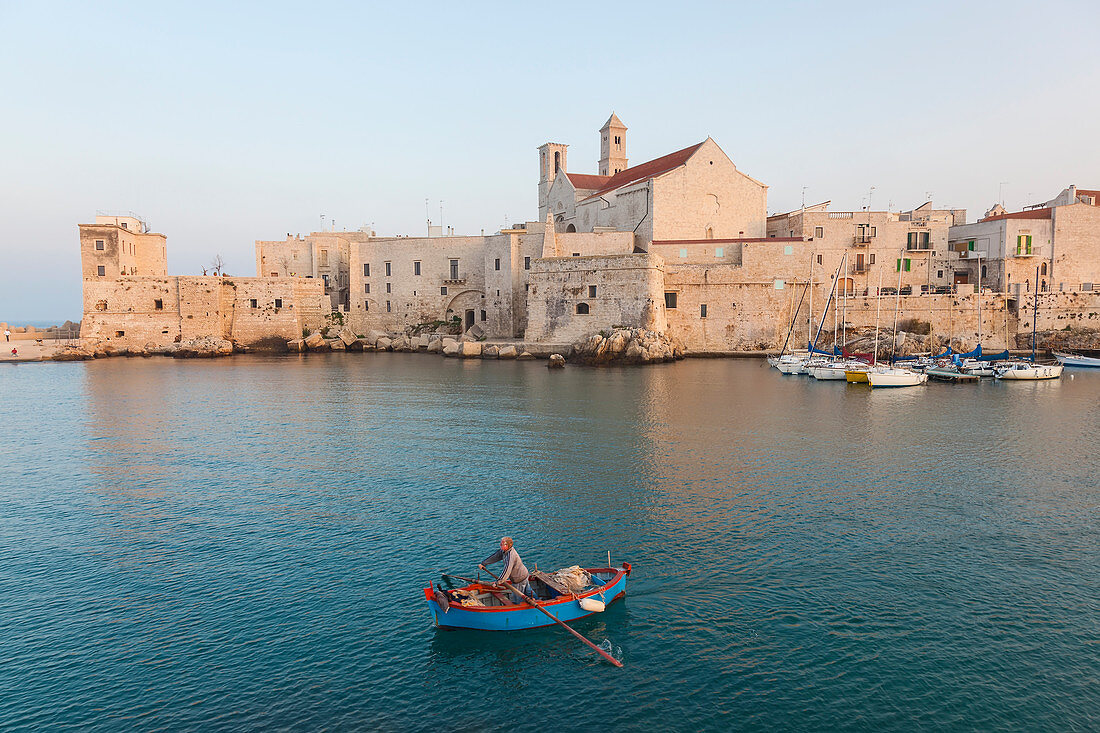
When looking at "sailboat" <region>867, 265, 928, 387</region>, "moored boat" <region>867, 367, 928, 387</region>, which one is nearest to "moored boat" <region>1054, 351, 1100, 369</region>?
"sailboat" <region>867, 265, 928, 387</region>

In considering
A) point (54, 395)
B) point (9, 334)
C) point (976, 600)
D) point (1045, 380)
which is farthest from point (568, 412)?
point (9, 334)

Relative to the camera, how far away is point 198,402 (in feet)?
85.8

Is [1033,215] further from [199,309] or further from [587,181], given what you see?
[199,309]

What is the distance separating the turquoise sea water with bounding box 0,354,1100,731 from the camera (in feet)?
23.9

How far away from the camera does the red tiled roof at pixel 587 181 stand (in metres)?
51.2

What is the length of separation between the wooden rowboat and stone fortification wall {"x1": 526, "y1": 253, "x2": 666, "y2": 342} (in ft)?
105

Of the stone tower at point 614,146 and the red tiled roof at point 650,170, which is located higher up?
the stone tower at point 614,146

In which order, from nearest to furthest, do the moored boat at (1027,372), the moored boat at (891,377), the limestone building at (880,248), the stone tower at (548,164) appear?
the moored boat at (891,377)
the moored boat at (1027,372)
the limestone building at (880,248)
the stone tower at (548,164)

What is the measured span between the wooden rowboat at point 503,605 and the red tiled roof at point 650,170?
1473 inches

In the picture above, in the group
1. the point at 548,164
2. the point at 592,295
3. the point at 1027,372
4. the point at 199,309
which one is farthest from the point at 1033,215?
the point at 199,309

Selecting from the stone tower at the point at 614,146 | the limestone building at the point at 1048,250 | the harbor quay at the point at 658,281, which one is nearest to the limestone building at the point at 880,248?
the harbor quay at the point at 658,281

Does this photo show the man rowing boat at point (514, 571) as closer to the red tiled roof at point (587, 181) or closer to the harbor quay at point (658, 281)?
the harbor quay at point (658, 281)

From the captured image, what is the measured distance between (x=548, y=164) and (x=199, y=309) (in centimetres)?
3035

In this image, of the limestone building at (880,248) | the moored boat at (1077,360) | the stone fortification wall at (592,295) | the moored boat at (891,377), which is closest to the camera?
the moored boat at (891,377)
